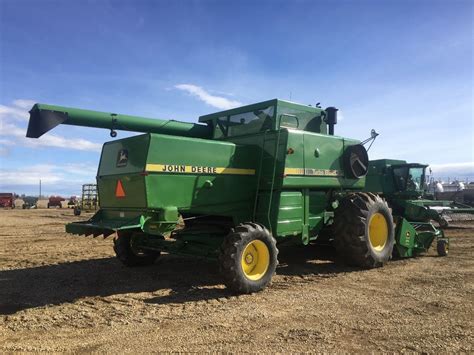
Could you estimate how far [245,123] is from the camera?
8555mm

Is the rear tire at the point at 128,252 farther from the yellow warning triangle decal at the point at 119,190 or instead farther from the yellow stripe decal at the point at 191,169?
the yellow stripe decal at the point at 191,169

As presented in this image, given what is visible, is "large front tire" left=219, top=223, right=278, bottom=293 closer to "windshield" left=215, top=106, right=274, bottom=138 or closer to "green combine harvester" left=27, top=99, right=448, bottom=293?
"green combine harvester" left=27, top=99, right=448, bottom=293

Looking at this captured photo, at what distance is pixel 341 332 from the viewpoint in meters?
4.76

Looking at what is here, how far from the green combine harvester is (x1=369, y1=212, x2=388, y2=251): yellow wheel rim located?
Result: 0.07 feet

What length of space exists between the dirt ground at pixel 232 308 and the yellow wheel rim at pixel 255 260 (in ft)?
1.21

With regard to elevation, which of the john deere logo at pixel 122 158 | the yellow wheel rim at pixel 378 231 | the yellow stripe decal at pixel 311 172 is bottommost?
the yellow wheel rim at pixel 378 231

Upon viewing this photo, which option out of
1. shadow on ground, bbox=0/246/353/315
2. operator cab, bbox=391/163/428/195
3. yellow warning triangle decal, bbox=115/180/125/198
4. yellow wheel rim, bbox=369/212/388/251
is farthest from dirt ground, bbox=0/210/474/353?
operator cab, bbox=391/163/428/195

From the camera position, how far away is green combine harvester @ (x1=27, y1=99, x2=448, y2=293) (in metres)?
6.56

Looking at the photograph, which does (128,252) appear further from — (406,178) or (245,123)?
(406,178)

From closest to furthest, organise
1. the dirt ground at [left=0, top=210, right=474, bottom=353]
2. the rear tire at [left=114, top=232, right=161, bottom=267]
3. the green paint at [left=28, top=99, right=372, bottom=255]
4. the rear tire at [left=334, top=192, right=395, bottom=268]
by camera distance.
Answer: the dirt ground at [left=0, top=210, right=474, bottom=353]
the green paint at [left=28, top=99, right=372, bottom=255]
the rear tire at [left=334, top=192, right=395, bottom=268]
the rear tire at [left=114, top=232, right=161, bottom=267]

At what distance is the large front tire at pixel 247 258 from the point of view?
6348 mm

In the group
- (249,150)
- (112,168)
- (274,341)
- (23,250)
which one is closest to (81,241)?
(23,250)

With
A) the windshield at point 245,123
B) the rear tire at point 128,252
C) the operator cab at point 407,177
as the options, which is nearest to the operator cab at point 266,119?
the windshield at point 245,123

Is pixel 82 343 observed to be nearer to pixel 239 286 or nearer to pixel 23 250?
pixel 239 286
